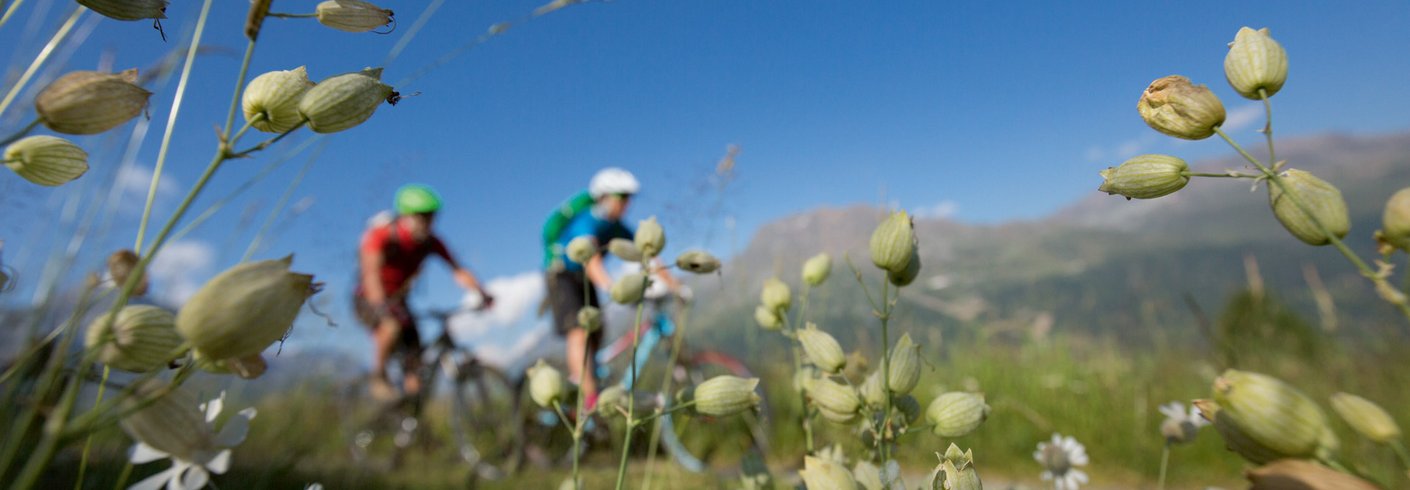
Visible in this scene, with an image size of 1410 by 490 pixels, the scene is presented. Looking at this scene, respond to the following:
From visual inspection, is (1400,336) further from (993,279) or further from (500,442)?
(993,279)

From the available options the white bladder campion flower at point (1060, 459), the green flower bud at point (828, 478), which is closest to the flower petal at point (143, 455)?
the green flower bud at point (828, 478)

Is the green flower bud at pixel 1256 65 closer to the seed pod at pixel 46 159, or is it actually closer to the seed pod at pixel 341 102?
the seed pod at pixel 341 102

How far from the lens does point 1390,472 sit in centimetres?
197

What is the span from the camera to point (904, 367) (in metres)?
0.49

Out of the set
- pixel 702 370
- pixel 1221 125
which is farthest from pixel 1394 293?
pixel 702 370

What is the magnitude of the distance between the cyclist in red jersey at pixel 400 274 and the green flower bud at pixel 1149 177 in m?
3.92

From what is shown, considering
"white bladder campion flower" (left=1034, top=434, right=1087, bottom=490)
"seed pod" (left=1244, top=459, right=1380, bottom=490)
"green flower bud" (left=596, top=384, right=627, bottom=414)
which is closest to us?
"seed pod" (left=1244, top=459, right=1380, bottom=490)

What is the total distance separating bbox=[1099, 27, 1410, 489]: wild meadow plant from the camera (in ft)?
0.83

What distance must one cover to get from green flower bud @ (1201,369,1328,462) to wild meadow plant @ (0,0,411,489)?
396 mm

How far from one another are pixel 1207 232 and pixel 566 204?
115580mm

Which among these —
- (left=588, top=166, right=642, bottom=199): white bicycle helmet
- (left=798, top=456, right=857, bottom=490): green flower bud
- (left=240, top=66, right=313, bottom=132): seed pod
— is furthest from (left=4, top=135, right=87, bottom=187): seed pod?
(left=588, top=166, right=642, bottom=199): white bicycle helmet

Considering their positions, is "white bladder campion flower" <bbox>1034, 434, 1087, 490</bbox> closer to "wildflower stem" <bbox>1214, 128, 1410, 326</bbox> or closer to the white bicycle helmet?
"wildflower stem" <bbox>1214, 128, 1410, 326</bbox>

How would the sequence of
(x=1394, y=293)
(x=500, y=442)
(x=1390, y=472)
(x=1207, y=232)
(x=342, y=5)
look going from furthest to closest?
(x=1207, y=232), (x=500, y=442), (x=1390, y=472), (x=342, y=5), (x=1394, y=293)

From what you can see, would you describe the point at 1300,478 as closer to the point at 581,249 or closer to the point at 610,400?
the point at 610,400
